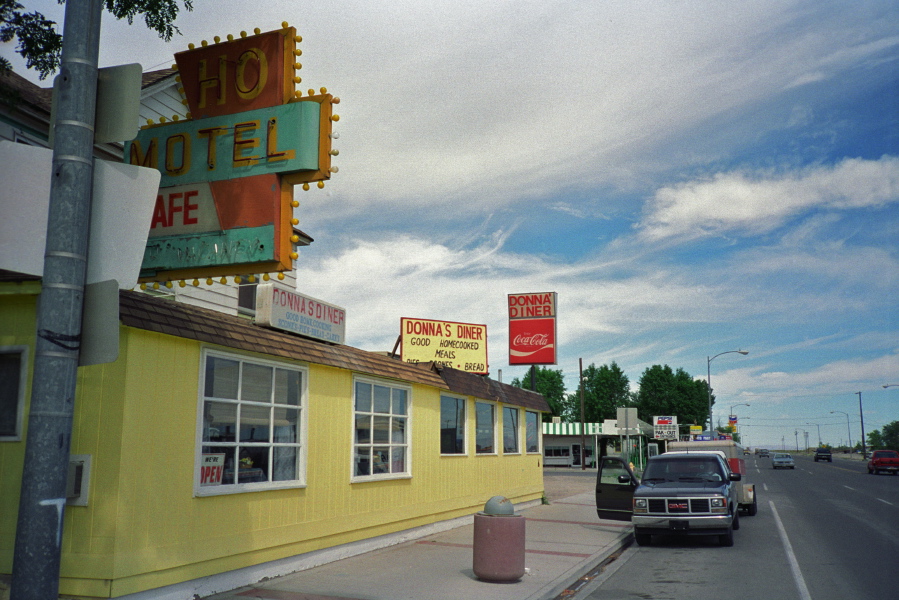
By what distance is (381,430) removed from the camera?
13.1 m

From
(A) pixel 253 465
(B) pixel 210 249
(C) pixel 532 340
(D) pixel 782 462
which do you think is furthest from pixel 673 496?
(D) pixel 782 462

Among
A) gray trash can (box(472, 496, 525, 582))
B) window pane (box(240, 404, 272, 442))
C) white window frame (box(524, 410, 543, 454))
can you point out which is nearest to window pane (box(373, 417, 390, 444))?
window pane (box(240, 404, 272, 442))

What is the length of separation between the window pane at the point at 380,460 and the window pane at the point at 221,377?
393 cm

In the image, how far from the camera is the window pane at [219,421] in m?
8.90

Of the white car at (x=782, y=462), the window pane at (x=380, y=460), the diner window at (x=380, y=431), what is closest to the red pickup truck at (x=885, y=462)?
the white car at (x=782, y=462)

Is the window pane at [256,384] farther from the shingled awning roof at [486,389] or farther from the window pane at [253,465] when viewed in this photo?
the shingled awning roof at [486,389]

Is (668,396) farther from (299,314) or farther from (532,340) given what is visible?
(299,314)

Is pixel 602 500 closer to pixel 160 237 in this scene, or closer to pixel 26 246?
pixel 160 237

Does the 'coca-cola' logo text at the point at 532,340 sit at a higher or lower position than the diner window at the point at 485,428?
higher

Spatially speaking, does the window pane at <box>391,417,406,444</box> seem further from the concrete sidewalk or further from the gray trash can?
the gray trash can

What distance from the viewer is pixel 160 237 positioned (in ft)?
29.5

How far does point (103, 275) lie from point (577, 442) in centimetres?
6195

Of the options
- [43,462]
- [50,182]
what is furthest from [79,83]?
[43,462]

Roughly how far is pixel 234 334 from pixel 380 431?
4486 mm
